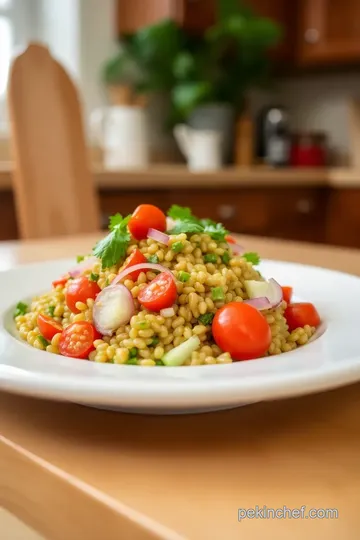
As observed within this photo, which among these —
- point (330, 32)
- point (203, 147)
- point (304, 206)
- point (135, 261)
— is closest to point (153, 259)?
point (135, 261)

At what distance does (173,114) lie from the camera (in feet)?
12.2

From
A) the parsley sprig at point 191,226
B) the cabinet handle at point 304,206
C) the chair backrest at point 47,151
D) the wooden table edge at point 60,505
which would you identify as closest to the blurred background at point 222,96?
the cabinet handle at point 304,206

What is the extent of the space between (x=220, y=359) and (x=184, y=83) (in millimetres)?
3163

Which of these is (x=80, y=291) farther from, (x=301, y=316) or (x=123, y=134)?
(x=123, y=134)

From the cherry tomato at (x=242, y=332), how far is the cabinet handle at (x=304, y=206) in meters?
2.77

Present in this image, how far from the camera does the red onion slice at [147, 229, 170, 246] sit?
730mm

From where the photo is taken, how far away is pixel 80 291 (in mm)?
710

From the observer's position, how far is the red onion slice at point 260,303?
667 mm

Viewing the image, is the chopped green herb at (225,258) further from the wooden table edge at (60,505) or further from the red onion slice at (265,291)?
the wooden table edge at (60,505)

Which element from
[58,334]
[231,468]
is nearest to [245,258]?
[58,334]

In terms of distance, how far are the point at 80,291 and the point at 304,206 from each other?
275 cm

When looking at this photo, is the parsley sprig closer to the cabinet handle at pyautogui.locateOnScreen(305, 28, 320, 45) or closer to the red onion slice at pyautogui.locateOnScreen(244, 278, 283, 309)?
the red onion slice at pyautogui.locateOnScreen(244, 278, 283, 309)

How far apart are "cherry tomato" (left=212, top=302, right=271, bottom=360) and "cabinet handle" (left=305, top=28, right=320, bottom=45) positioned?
3294mm

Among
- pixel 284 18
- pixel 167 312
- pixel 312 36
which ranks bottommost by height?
pixel 167 312
